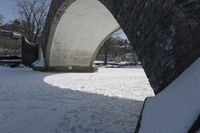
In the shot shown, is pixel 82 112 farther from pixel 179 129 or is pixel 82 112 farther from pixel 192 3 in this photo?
Result: pixel 179 129

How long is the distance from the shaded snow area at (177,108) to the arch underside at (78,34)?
1056 centimetres

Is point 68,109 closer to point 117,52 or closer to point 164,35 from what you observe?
point 164,35

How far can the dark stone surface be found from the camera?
4525 millimetres

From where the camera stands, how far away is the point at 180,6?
15.5 feet

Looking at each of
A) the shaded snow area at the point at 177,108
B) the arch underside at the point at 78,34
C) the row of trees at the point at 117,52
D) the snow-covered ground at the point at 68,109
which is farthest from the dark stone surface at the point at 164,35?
the row of trees at the point at 117,52

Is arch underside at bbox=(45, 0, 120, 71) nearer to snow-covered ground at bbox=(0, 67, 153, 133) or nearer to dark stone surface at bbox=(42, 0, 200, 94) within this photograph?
snow-covered ground at bbox=(0, 67, 153, 133)

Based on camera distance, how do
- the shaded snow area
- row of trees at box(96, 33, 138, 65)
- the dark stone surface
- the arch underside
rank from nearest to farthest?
the shaded snow area, the dark stone surface, the arch underside, row of trees at box(96, 33, 138, 65)

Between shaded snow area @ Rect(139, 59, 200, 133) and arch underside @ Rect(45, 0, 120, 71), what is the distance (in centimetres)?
1056

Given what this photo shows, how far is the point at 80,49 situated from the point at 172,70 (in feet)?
52.8

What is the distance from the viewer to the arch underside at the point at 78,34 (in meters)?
16.0

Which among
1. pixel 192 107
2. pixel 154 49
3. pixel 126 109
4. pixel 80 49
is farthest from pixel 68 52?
pixel 192 107

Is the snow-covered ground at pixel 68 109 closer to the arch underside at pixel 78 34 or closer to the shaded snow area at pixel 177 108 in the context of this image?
the shaded snow area at pixel 177 108

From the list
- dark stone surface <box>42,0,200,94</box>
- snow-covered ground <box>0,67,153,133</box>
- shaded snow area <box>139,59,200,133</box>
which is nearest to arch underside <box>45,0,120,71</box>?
snow-covered ground <box>0,67,153,133</box>

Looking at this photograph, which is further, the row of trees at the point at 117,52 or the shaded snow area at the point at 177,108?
the row of trees at the point at 117,52
